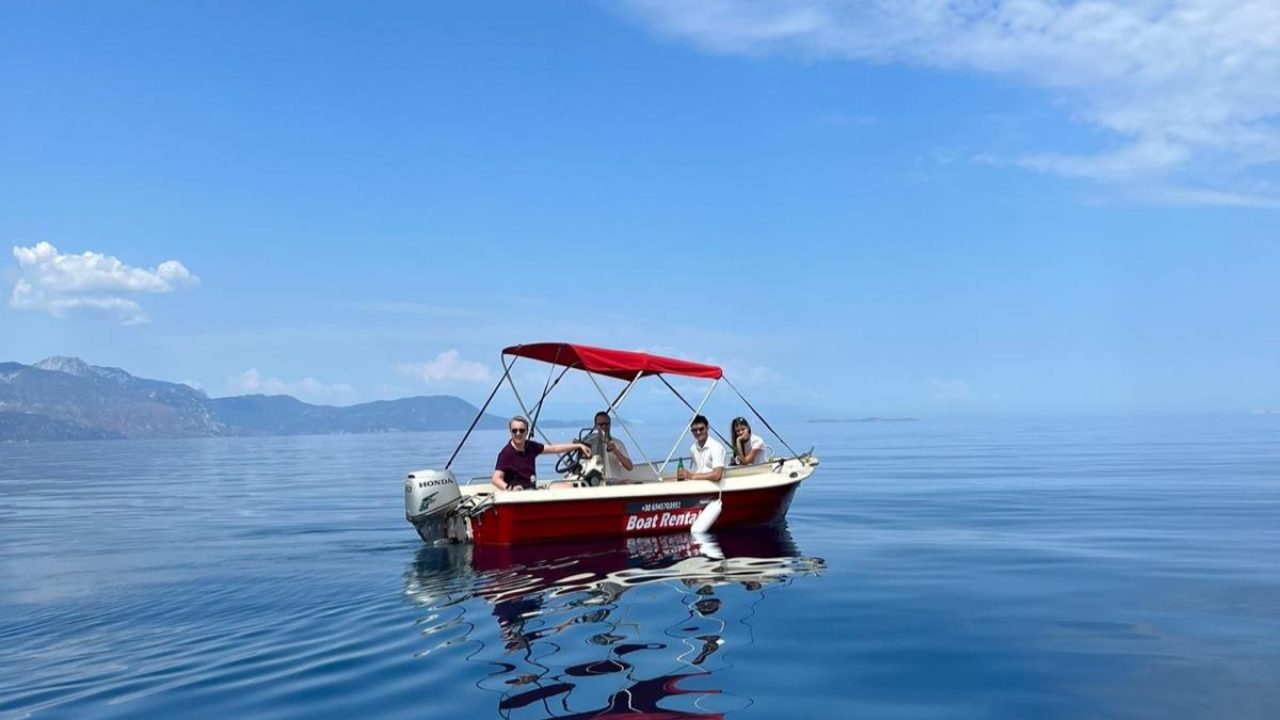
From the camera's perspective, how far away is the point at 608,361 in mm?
17188

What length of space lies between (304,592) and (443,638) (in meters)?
3.69

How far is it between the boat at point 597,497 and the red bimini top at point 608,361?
2cm

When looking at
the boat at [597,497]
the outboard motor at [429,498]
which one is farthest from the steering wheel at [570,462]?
the outboard motor at [429,498]

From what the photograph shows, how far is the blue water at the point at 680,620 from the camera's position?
7.35 m

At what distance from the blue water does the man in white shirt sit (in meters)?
1.40

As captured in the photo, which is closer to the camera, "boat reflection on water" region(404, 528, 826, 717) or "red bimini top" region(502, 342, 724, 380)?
"boat reflection on water" region(404, 528, 826, 717)

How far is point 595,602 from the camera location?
437 inches

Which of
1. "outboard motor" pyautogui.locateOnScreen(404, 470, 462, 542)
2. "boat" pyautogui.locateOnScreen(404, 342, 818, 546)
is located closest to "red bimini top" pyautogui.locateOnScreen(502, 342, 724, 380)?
"boat" pyautogui.locateOnScreen(404, 342, 818, 546)

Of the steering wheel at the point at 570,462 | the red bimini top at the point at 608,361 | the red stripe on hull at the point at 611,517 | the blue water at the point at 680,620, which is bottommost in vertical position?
the blue water at the point at 680,620

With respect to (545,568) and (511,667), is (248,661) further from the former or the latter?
(545,568)

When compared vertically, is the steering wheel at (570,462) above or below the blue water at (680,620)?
above

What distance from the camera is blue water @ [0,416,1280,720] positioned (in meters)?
7.35

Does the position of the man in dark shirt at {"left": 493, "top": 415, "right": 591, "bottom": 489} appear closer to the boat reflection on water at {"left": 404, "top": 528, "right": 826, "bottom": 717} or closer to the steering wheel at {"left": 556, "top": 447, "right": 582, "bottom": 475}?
the steering wheel at {"left": 556, "top": 447, "right": 582, "bottom": 475}

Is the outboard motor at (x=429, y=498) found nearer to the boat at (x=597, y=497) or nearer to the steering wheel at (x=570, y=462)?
→ the boat at (x=597, y=497)
